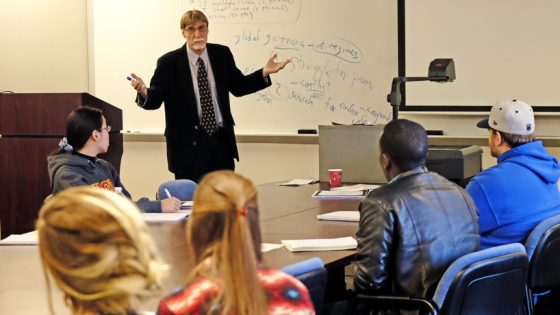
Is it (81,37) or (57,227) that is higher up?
(81,37)

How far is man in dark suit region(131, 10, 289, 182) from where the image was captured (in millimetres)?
5391

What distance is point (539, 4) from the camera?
561cm

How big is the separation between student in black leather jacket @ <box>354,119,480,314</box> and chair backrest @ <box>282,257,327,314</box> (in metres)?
0.43

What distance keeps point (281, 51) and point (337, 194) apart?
2.29 m

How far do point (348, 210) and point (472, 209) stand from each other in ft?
3.17

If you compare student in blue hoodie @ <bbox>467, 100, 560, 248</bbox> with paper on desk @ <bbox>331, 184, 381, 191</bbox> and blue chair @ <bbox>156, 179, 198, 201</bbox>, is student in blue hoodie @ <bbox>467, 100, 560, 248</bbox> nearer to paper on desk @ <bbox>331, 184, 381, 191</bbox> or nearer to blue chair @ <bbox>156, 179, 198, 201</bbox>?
paper on desk @ <bbox>331, 184, 381, 191</bbox>

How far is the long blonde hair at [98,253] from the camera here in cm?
150

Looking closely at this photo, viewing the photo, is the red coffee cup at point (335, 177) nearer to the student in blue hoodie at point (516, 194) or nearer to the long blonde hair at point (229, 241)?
the student in blue hoodie at point (516, 194)

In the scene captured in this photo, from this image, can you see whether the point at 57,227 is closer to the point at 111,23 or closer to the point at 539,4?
the point at 539,4

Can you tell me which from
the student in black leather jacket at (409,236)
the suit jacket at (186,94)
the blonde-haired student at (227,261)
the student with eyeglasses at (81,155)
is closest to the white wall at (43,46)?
the suit jacket at (186,94)

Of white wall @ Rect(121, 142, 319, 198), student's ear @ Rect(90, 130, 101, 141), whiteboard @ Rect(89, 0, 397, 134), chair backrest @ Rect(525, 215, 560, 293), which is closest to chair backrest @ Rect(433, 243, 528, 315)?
chair backrest @ Rect(525, 215, 560, 293)

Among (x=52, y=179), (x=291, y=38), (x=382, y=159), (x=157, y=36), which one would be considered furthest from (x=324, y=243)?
(x=157, y=36)

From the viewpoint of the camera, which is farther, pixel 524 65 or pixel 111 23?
pixel 111 23

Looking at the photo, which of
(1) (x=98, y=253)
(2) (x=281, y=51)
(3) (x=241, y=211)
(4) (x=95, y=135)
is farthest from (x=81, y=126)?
(2) (x=281, y=51)
